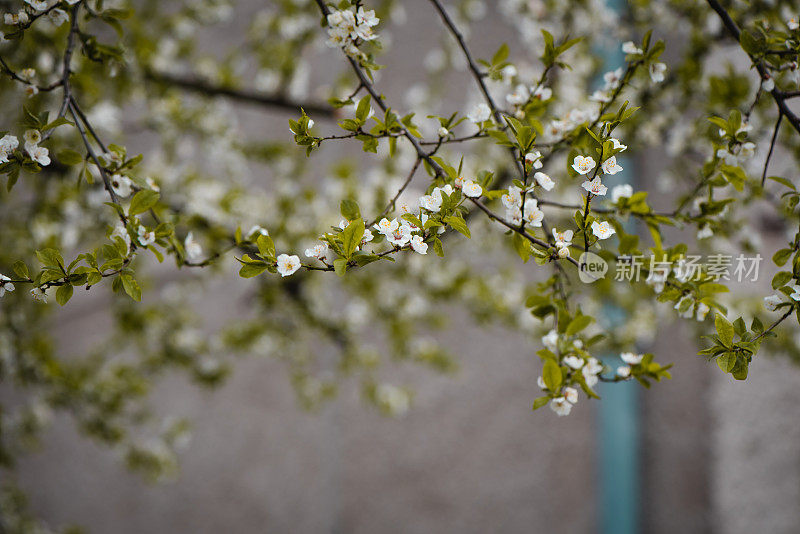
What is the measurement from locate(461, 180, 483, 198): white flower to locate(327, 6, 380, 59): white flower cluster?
0.31m

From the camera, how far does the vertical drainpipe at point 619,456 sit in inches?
143

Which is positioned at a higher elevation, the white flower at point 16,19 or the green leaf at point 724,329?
the white flower at point 16,19

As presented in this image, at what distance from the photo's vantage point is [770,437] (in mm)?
3029

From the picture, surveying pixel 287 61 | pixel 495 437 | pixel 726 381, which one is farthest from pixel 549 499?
pixel 287 61

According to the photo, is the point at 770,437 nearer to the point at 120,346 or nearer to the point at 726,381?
the point at 726,381

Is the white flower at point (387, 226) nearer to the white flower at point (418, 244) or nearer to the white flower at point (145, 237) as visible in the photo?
the white flower at point (418, 244)

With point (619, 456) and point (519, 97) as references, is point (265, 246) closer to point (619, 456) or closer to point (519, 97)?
point (519, 97)

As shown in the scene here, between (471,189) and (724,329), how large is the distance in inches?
17.2

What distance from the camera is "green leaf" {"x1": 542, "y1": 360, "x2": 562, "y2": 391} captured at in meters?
0.97

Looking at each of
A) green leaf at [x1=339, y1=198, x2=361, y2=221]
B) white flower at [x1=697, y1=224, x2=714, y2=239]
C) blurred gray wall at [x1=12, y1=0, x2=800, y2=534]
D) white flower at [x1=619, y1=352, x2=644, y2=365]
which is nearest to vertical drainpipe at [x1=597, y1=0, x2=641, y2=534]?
blurred gray wall at [x1=12, y1=0, x2=800, y2=534]

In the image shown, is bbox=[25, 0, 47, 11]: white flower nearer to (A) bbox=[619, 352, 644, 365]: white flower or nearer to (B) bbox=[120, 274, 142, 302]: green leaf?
(B) bbox=[120, 274, 142, 302]: green leaf

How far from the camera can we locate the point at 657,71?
3.80ft

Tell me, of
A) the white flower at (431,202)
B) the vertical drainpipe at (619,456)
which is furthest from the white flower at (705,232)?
the vertical drainpipe at (619,456)

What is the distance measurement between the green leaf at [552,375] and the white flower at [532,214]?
0.23 metres
